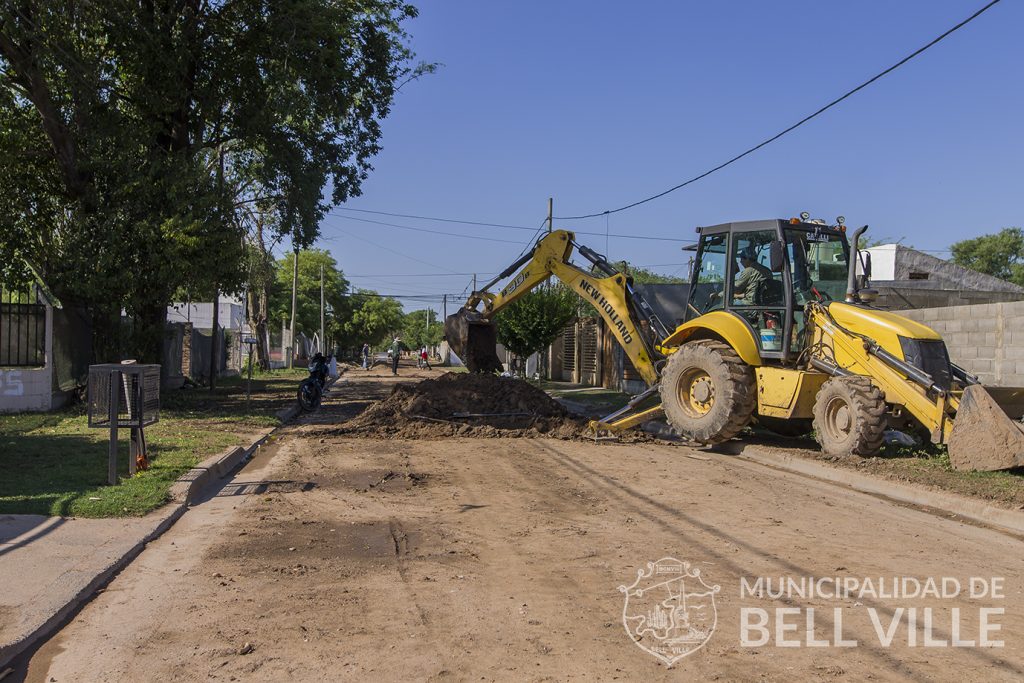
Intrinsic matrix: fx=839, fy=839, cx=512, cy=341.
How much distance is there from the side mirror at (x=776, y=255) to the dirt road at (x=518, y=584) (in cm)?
321

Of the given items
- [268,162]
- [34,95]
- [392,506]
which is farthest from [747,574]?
[268,162]

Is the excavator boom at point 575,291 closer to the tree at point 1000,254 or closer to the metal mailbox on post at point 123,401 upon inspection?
the metal mailbox on post at point 123,401

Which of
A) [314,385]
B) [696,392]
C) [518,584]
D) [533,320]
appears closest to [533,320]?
[533,320]

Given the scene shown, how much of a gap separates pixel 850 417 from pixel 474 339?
1029cm

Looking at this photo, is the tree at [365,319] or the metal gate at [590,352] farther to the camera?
the tree at [365,319]

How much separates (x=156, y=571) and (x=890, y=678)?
500cm

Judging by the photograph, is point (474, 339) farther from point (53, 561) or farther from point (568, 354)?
point (568, 354)

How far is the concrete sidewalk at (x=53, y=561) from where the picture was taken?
4.99 meters

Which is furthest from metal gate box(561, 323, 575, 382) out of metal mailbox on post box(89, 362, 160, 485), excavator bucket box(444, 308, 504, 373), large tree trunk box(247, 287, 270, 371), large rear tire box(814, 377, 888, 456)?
metal mailbox on post box(89, 362, 160, 485)

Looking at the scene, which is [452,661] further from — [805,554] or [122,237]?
[122,237]

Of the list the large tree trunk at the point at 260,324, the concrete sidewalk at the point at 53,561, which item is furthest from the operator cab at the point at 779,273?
the large tree trunk at the point at 260,324

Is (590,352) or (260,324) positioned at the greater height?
(260,324)

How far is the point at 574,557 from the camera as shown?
6.53 m

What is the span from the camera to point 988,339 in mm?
13945
